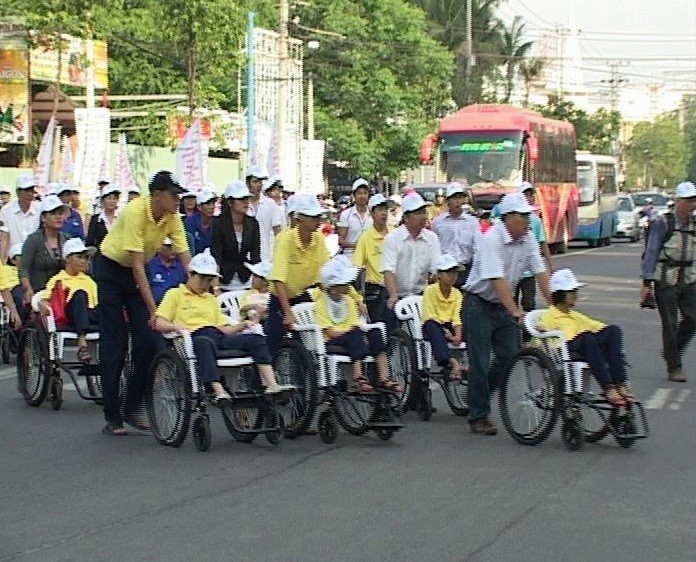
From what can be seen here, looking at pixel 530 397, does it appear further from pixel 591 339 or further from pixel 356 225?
pixel 356 225

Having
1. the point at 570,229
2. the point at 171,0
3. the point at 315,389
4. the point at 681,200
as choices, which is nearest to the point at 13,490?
the point at 315,389

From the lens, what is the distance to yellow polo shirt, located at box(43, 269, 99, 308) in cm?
1375

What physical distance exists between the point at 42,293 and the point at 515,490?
225 inches

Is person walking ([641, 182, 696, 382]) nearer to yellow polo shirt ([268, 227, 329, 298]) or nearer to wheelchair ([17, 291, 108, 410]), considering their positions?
yellow polo shirt ([268, 227, 329, 298])

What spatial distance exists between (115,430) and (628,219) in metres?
53.3

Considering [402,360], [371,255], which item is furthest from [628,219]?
[402,360]

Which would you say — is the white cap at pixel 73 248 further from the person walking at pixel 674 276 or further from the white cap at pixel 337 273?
the person walking at pixel 674 276

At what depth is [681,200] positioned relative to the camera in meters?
15.7

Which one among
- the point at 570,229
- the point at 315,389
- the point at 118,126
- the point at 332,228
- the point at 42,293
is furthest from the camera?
the point at 118,126

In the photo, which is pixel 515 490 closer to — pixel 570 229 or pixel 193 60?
pixel 193 60

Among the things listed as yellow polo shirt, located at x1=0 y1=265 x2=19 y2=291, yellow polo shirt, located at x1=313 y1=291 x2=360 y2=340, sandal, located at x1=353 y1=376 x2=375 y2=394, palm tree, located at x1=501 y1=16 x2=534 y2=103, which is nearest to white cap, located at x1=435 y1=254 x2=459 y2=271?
yellow polo shirt, located at x1=313 y1=291 x2=360 y2=340

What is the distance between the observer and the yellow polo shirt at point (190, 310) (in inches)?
455

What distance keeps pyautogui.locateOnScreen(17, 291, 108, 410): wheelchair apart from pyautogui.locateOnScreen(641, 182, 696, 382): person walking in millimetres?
5706

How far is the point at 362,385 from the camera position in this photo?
1153 cm
